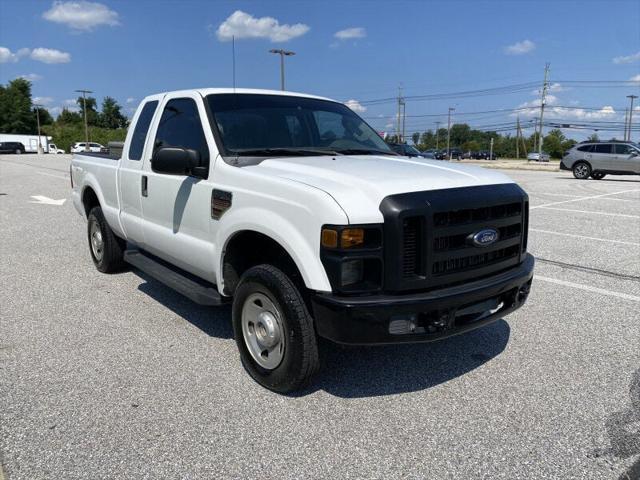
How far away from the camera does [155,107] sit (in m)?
4.96

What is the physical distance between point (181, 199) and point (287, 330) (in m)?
1.60

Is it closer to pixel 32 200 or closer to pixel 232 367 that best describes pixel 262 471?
pixel 232 367

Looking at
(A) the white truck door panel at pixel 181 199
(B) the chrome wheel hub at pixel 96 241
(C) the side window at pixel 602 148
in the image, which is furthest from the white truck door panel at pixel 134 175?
(C) the side window at pixel 602 148

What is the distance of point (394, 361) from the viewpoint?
3.86 meters

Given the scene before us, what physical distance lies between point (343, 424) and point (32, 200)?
41.4 ft

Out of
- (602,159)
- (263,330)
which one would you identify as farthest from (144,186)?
(602,159)

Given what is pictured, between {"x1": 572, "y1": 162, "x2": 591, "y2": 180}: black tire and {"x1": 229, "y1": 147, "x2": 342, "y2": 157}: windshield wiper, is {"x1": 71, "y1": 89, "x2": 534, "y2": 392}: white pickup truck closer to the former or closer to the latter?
{"x1": 229, "y1": 147, "x2": 342, "y2": 157}: windshield wiper

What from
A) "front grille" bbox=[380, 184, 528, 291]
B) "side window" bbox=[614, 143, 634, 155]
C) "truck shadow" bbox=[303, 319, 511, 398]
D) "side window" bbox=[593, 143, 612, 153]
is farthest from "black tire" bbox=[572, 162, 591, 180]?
"front grille" bbox=[380, 184, 528, 291]

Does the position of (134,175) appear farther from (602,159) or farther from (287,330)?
(602,159)

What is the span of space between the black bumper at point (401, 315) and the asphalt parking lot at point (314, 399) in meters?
0.51

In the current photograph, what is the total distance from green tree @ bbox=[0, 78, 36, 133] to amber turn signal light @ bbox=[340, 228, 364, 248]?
118m

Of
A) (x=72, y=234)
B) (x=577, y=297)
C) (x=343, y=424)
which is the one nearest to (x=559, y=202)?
(x=577, y=297)

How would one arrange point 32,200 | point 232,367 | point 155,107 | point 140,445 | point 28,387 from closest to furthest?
point 140,445 → point 28,387 → point 232,367 → point 155,107 → point 32,200

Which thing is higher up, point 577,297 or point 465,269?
point 465,269
